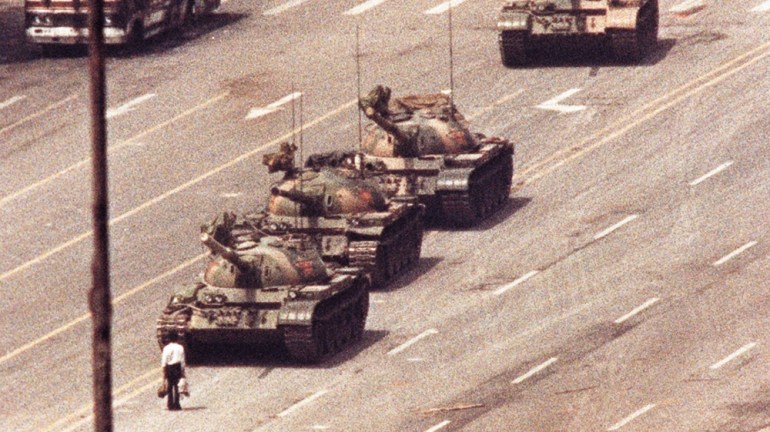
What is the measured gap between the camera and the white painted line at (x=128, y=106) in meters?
67.9

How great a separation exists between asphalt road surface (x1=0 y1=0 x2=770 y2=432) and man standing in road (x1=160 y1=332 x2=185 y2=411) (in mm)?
333

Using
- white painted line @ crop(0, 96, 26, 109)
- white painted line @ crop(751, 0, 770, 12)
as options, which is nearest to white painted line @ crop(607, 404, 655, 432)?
white painted line @ crop(0, 96, 26, 109)

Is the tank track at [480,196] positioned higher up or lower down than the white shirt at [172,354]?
lower down

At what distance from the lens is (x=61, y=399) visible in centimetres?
4388

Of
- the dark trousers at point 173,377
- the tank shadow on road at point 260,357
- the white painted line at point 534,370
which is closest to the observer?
the dark trousers at point 173,377

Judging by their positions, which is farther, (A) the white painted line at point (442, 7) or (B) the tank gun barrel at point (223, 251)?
(A) the white painted line at point (442, 7)

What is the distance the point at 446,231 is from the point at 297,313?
41.8 ft

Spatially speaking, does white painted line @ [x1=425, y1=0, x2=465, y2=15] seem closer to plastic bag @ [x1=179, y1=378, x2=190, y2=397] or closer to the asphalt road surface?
the asphalt road surface

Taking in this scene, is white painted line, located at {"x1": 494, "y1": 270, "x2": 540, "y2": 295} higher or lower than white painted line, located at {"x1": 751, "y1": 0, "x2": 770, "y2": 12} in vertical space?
lower

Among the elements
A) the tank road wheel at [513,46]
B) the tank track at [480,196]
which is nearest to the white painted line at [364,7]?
the tank road wheel at [513,46]

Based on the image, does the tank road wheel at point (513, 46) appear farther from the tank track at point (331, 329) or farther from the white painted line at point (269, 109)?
the tank track at point (331, 329)

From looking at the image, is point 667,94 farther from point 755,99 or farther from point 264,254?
point 264,254

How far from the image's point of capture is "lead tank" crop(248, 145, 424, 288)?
50.2m

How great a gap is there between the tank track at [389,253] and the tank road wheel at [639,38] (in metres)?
16.9
